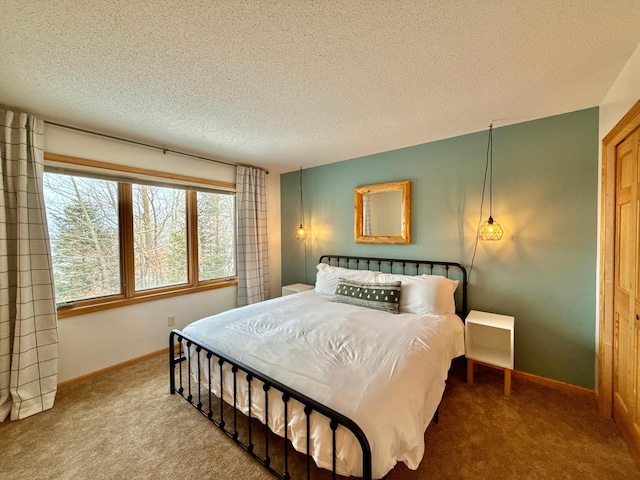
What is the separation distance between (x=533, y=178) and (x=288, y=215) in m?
3.34

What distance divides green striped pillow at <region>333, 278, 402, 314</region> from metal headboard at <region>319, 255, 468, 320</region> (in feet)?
1.65

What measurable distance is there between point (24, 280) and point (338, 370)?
2.63m

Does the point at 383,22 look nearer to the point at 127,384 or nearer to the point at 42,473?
the point at 42,473

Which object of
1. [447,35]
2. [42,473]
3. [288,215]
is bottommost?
[42,473]

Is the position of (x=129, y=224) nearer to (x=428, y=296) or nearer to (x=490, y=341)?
(x=428, y=296)

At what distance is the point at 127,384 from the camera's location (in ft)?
8.32

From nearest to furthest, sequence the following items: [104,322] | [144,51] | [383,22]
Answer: [383,22] < [144,51] < [104,322]

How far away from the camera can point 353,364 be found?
1.60 m

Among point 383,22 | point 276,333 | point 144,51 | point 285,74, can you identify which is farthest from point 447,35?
point 276,333

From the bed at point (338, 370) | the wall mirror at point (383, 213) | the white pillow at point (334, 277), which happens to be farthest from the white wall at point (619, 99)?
the white pillow at point (334, 277)

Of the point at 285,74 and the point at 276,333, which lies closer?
the point at 285,74

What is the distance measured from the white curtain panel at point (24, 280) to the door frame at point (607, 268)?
4556 millimetres

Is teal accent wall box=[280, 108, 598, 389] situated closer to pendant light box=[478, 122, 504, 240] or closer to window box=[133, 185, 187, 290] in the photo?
pendant light box=[478, 122, 504, 240]

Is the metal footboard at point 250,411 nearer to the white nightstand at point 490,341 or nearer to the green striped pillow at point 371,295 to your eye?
the green striped pillow at point 371,295
